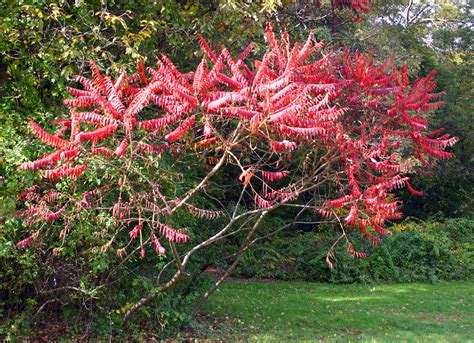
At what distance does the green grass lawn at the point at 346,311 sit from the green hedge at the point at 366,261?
2.42ft

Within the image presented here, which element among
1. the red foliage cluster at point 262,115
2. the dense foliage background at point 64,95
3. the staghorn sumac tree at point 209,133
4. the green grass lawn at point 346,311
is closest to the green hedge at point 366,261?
the green grass lawn at point 346,311

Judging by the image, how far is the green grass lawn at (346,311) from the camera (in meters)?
Answer: 8.56

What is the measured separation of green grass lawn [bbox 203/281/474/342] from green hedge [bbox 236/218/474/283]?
737 mm

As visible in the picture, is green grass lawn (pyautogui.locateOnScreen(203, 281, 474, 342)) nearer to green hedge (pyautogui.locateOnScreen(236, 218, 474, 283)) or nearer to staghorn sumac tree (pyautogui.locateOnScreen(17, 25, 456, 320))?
green hedge (pyautogui.locateOnScreen(236, 218, 474, 283))

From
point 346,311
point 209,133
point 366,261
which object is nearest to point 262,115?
point 209,133

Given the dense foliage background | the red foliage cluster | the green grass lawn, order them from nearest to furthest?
the red foliage cluster, the dense foliage background, the green grass lawn

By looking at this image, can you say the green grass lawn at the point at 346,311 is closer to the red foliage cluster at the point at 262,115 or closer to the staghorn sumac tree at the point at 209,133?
the staghorn sumac tree at the point at 209,133

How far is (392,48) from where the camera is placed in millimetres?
17359

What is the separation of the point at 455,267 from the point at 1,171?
13236 millimetres

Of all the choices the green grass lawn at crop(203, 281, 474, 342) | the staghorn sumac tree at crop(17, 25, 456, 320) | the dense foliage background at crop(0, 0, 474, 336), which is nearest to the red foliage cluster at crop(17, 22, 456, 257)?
the staghorn sumac tree at crop(17, 25, 456, 320)

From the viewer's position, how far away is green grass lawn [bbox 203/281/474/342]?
28.1ft

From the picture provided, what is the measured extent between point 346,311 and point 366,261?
5.06 metres

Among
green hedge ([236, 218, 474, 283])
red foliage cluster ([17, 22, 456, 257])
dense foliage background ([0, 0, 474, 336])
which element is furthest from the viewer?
green hedge ([236, 218, 474, 283])

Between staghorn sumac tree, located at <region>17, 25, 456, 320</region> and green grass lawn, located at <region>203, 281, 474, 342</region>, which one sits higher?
staghorn sumac tree, located at <region>17, 25, 456, 320</region>
